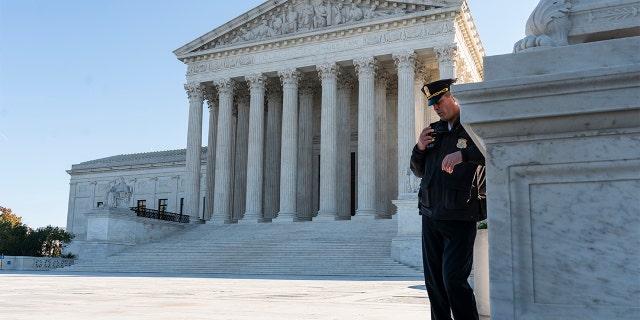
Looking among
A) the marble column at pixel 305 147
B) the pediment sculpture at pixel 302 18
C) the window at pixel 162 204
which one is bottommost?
the window at pixel 162 204

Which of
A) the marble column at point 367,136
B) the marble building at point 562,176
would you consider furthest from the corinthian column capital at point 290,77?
the marble building at point 562,176

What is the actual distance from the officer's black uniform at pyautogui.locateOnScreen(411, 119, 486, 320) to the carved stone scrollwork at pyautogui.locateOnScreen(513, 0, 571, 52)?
765 mm

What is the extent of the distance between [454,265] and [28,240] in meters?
43.2

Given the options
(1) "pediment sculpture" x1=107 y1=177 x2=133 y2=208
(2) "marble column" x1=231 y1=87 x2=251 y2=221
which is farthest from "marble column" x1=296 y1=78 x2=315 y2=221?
(1) "pediment sculpture" x1=107 y1=177 x2=133 y2=208

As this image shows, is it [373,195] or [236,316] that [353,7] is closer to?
[373,195]

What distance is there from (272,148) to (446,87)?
137 ft

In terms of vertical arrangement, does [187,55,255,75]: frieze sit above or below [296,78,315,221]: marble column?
above

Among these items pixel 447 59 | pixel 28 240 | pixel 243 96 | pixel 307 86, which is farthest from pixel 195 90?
pixel 447 59

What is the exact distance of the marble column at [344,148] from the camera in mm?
41434

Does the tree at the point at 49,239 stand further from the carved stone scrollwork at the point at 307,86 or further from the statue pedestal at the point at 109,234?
the carved stone scrollwork at the point at 307,86

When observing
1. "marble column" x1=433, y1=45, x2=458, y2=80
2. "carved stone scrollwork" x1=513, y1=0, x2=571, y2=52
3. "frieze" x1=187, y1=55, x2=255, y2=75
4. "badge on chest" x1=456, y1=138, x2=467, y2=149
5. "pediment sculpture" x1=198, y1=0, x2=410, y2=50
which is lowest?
"badge on chest" x1=456, y1=138, x2=467, y2=149

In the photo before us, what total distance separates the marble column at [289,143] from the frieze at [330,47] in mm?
1381

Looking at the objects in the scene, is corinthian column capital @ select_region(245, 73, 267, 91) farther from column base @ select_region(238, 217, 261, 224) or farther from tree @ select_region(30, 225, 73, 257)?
tree @ select_region(30, 225, 73, 257)

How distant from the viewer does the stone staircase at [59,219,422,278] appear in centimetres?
2683
